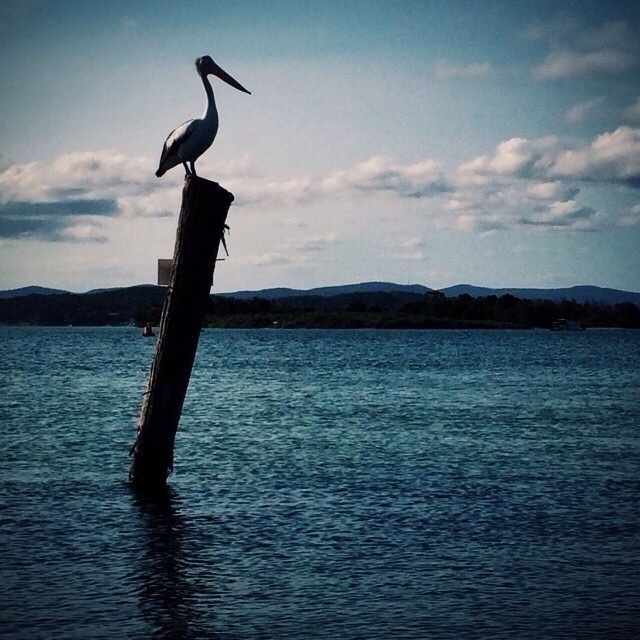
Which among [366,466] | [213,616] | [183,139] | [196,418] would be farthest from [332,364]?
[213,616]

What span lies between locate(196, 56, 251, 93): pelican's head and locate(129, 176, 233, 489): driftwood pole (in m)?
A: 3.40

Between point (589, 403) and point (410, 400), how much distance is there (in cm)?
646

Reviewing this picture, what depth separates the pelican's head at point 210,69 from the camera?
1520cm

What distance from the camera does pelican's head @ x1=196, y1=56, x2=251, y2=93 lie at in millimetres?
15198

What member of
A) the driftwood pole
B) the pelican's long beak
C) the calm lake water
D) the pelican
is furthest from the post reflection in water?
the pelican's long beak

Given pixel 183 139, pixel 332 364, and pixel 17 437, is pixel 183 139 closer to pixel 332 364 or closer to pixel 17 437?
pixel 17 437

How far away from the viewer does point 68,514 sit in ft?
43.5

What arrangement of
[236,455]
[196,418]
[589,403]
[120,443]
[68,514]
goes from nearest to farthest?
[68,514], [236,455], [120,443], [196,418], [589,403]

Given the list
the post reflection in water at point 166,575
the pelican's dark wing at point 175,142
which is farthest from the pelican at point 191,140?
the post reflection in water at point 166,575

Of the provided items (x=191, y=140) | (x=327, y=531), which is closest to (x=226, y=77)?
(x=191, y=140)

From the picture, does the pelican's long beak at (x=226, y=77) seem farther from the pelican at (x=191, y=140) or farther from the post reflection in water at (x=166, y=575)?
the post reflection in water at (x=166, y=575)

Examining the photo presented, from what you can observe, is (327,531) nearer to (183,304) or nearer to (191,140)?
(183,304)

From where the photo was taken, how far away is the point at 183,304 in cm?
1271

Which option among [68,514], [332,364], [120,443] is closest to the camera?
[68,514]
